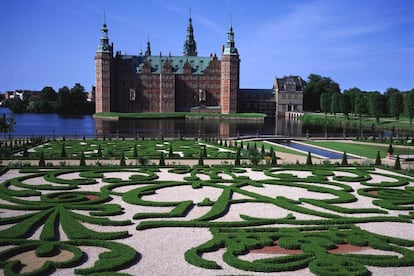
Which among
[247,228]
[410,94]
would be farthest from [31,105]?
[247,228]

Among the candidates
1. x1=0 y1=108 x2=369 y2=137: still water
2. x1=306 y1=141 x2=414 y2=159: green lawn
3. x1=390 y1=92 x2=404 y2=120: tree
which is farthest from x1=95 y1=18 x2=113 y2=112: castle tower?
x1=306 y1=141 x2=414 y2=159: green lawn

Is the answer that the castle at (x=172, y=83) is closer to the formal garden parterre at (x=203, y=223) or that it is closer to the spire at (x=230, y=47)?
the spire at (x=230, y=47)

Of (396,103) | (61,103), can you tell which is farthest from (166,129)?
(61,103)

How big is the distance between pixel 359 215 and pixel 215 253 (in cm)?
638

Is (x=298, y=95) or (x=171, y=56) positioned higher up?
(x=171, y=56)

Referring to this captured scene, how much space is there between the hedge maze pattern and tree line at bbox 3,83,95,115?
10076 centimetres

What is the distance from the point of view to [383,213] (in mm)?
15102

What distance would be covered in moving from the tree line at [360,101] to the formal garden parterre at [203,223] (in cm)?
5666

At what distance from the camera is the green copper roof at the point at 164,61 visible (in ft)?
379

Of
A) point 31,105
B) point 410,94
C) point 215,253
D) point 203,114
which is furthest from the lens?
point 31,105

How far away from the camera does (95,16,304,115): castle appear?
108438 mm

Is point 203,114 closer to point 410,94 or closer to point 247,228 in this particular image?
point 410,94

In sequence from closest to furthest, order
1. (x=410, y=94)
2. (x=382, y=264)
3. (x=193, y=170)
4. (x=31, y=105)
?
1. (x=382, y=264)
2. (x=193, y=170)
3. (x=410, y=94)
4. (x=31, y=105)

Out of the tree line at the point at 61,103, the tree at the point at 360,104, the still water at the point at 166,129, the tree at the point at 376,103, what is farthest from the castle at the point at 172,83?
the tree at the point at 376,103
